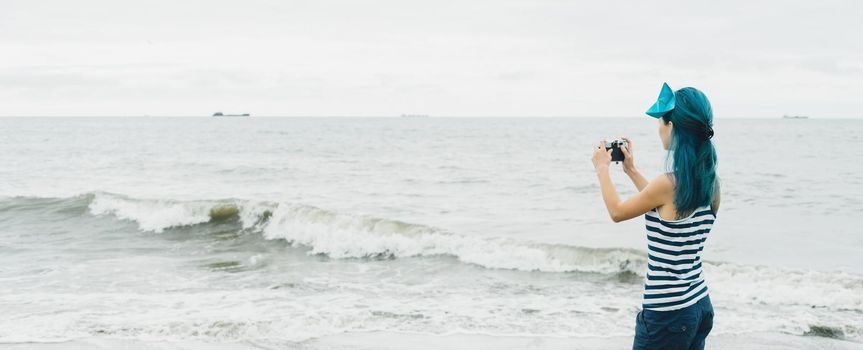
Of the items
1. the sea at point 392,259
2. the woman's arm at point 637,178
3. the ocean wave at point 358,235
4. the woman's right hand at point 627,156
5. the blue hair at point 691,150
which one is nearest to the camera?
the blue hair at point 691,150

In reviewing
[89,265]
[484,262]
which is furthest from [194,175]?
[484,262]

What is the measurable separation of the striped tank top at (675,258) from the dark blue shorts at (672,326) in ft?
0.09

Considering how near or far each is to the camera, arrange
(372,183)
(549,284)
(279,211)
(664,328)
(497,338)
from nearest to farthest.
Answer: (664,328) < (497,338) < (549,284) < (279,211) < (372,183)

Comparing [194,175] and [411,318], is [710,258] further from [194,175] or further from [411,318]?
[194,175]

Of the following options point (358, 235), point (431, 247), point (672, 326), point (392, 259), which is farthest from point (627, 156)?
point (358, 235)

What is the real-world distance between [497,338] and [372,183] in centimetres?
1745

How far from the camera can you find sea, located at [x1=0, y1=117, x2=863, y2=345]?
788 centimetres

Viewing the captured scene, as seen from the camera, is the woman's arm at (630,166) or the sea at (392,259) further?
the sea at (392,259)

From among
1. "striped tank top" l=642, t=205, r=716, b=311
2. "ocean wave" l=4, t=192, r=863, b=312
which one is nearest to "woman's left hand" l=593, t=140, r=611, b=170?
"striped tank top" l=642, t=205, r=716, b=311

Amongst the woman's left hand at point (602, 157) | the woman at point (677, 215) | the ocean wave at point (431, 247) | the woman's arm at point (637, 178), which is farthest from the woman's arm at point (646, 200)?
the ocean wave at point (431, 247)

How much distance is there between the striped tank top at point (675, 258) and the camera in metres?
2.88

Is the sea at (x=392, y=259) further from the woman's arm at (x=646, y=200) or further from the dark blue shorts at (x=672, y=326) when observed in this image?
the woman's arm at (x=646, y=200)

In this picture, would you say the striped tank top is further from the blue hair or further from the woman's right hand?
the woman's right hand

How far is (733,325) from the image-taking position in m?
7.70
